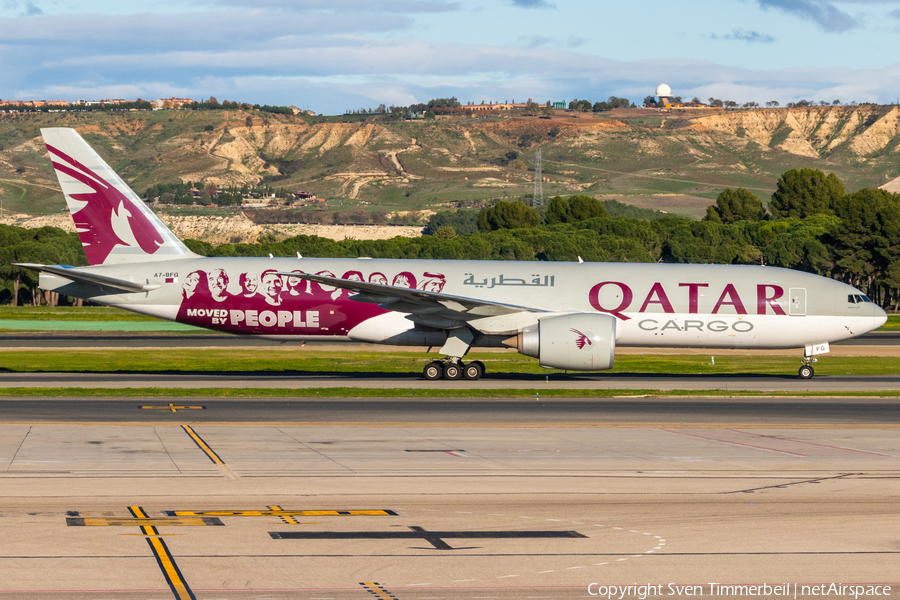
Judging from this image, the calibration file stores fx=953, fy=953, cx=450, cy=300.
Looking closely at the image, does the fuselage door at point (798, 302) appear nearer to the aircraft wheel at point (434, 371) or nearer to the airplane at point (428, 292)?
the airplane at point (428, 292)

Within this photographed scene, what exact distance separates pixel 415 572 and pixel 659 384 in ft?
79.2

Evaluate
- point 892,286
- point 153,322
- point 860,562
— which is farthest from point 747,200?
point 860,562

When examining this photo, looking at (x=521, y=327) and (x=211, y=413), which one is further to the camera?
(x=521, y=327)

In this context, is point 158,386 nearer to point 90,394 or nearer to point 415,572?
point 90,394

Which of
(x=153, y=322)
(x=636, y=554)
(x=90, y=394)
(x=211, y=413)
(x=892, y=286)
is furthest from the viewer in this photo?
(x=892, y=286)

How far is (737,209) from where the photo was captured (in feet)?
490

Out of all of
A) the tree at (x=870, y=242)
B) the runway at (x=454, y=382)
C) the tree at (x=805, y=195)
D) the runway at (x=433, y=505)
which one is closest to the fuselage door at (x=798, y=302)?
the runway at (x=454, y=382)

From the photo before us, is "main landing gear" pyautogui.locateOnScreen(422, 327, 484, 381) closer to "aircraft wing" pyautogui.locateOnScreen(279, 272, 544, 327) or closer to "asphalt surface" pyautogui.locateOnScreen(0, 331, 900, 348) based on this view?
"aircraft wing" pyautogui.locateOnScreen(279, 272, 544, 327)

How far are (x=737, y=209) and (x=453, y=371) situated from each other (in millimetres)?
124865

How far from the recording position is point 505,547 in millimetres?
11891

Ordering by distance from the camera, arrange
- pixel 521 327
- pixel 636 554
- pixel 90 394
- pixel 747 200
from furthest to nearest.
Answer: pixel 747 200 < pixel 521 327 < pixel 90 394 < pixel 636 554

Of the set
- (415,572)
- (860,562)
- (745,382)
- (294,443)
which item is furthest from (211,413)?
(745,382)

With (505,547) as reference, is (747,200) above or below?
above

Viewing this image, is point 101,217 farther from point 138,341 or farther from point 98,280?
point 138,341
